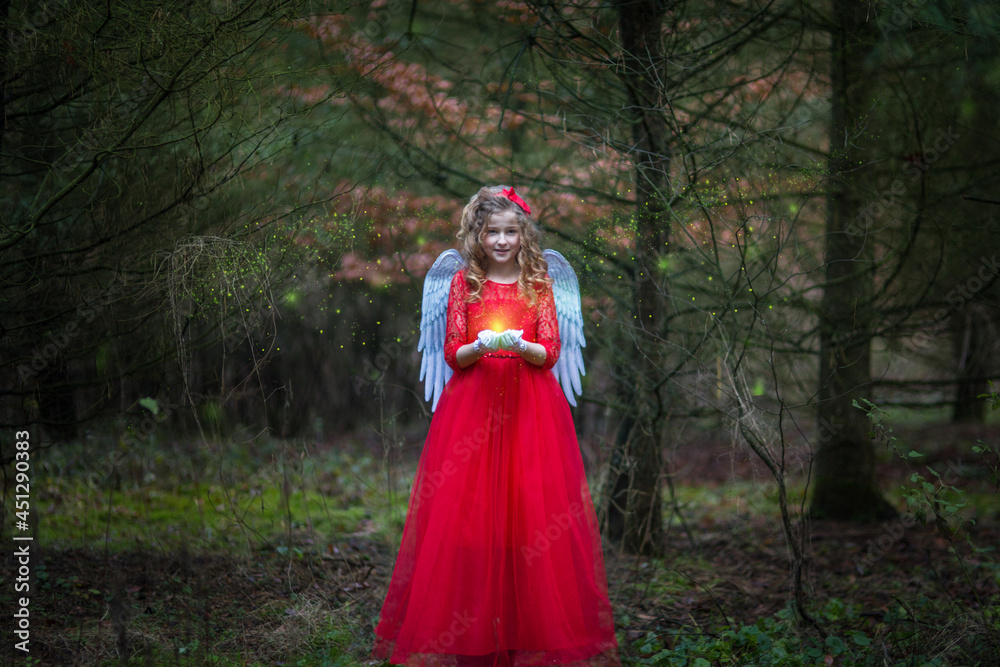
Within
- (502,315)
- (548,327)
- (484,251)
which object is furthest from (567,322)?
(484,251)

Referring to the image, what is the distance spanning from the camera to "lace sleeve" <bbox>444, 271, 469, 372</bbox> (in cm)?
309

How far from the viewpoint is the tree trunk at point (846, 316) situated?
4246 millimetres

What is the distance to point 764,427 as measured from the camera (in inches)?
128

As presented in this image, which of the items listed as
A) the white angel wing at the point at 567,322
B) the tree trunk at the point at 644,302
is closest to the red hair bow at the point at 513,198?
the white angel wing at the point at 567,322

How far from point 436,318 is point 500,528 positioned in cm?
100

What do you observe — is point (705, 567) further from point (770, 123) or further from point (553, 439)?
point (770, 123)

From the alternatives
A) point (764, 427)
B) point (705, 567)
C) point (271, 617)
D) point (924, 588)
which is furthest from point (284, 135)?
point (924, 588)

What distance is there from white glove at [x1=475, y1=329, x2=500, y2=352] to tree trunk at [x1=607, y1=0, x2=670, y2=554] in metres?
1.15

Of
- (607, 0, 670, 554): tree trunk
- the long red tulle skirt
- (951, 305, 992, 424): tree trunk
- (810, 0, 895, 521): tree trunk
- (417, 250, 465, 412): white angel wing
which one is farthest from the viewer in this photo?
(951, 305, 992, 424): tree trunk

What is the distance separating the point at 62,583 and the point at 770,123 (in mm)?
4630

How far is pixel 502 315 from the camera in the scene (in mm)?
3150

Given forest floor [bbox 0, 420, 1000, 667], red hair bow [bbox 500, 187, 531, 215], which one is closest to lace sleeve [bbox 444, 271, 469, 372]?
red hair bow [bbox 500, 187, 531, 215]

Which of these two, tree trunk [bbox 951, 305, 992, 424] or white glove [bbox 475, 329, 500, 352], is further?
tree trunk [bbox 951, 305, 992, 424]

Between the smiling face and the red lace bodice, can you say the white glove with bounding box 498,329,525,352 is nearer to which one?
the red lace bodice
